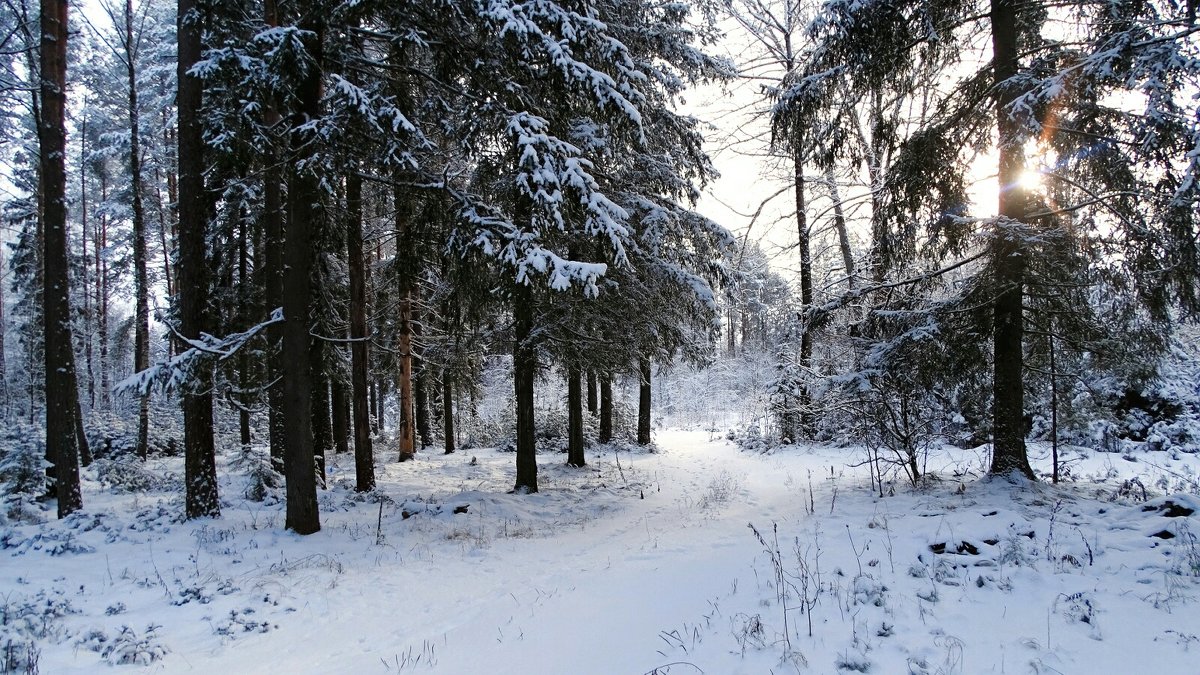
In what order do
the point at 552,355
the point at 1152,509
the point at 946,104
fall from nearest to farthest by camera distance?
the point at 1152,509
the point at 946,104
the point at 552,355

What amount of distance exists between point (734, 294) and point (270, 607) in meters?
10.3

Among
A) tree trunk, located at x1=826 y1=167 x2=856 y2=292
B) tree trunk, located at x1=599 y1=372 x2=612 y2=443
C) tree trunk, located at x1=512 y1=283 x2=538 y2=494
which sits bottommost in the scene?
tree trunk, located at x1=599 y1=372 x2=612 y2=443

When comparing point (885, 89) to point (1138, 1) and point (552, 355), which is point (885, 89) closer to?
point (1138, 1)

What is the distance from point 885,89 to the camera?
8.91 metres

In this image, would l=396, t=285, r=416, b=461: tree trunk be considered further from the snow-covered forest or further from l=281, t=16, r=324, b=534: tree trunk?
l=281, t=16, r=324, b=534: tree trunk

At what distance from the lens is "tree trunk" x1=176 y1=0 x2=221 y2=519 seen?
8.17m

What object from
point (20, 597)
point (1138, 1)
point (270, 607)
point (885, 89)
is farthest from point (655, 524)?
point (1138, 1)

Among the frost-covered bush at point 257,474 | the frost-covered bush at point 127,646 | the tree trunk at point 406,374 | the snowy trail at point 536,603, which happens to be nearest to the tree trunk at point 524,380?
the snowy trail at point 536,603

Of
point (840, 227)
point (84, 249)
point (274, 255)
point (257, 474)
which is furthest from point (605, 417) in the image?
point (84, 249)

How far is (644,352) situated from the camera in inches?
466

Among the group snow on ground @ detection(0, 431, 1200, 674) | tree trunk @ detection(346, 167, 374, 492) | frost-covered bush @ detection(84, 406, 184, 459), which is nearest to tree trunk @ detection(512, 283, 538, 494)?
snow on ground @ detection(0, 431, 1200, 674)

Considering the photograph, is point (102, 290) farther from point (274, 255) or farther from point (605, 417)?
point (605, 417)

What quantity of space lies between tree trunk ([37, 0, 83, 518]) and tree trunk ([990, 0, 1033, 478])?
548 inches

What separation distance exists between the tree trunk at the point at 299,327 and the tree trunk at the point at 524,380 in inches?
137
